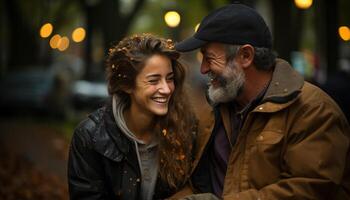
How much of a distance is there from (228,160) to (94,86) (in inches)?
1003

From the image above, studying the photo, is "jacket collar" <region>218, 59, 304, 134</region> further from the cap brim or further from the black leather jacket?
the black leather jacket

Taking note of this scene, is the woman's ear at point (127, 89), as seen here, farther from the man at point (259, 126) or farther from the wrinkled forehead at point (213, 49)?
the wrinkled forehead at point (213, 49)

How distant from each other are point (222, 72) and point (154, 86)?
1.29 ft

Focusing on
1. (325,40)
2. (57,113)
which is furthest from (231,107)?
(57,113)

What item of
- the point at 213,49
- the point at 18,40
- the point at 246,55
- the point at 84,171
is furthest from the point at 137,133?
the point at 18,40

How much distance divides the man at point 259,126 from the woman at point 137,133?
0.46ft

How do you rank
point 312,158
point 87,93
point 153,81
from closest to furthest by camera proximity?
point 312,158
point 153,81
point 87,93

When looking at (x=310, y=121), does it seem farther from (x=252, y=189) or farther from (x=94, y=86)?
(x=94, y=86)

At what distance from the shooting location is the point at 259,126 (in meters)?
3.50

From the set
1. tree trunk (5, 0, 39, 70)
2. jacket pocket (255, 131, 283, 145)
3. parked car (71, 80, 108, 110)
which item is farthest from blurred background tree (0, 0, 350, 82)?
jacket pocket (255, 131, 283, 145)

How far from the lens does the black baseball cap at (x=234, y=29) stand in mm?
3631

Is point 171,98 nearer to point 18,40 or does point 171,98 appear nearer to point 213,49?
point 213,49

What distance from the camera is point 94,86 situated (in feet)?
94.8

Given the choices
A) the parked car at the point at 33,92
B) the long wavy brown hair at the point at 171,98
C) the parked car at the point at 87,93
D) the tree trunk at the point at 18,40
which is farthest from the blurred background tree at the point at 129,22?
the long wavy brown hair at the point at 171,98
